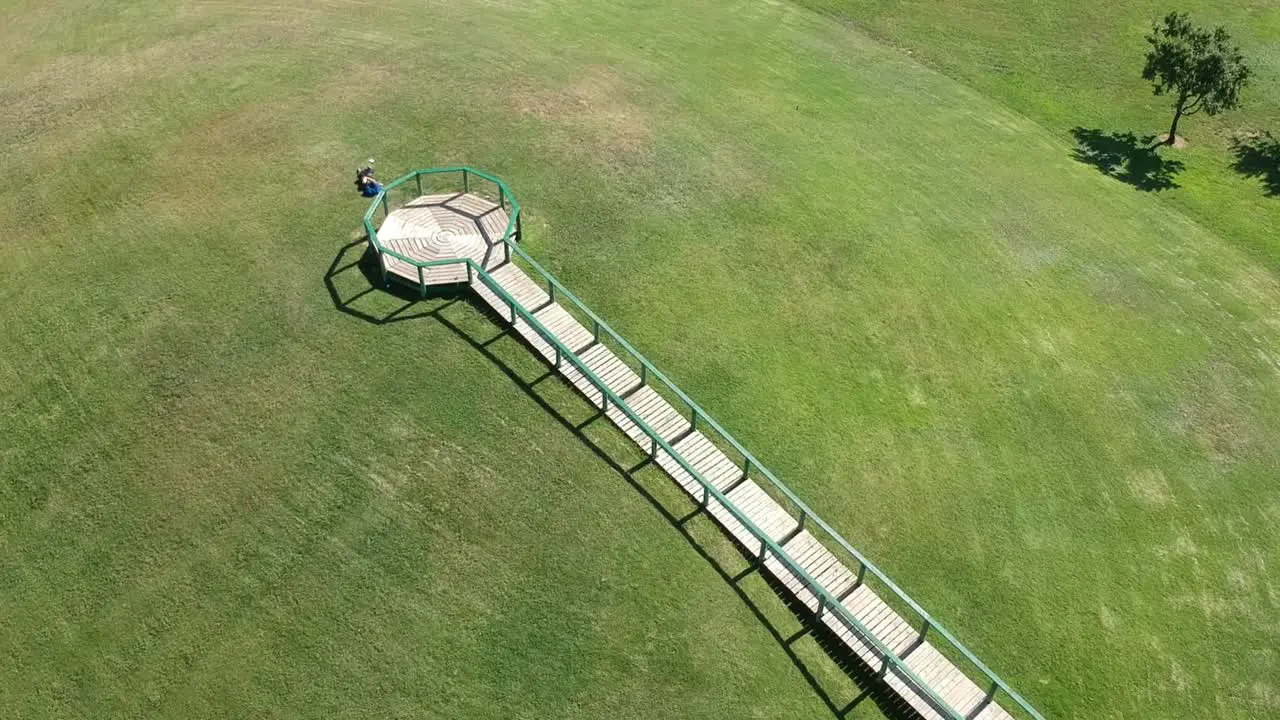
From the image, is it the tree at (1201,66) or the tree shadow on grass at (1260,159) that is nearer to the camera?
the tree at (1201,66)

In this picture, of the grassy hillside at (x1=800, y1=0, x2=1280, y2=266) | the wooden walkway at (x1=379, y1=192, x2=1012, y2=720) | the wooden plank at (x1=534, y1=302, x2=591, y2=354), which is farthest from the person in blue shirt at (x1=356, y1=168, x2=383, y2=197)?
the grassy hillside at (x1=800, y1=0, x2=1280, y2=266)

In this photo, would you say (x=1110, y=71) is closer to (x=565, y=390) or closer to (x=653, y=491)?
(x=565, y=390)

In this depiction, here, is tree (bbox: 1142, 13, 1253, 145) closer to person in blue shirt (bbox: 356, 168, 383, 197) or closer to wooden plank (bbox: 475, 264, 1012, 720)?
wooden plank (bbox: 475, 264, 1012, 720)

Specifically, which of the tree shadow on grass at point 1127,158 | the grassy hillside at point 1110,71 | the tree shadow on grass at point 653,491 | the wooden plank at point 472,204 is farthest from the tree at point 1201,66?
the tree shadow on grass at point 653,491

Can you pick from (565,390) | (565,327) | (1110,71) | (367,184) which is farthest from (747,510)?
(1110,71)

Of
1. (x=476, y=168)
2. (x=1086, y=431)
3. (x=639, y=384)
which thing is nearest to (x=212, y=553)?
(x=639, y=384)

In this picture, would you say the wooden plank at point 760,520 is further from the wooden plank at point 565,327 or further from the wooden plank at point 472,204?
the wooden plank at point 472,204
